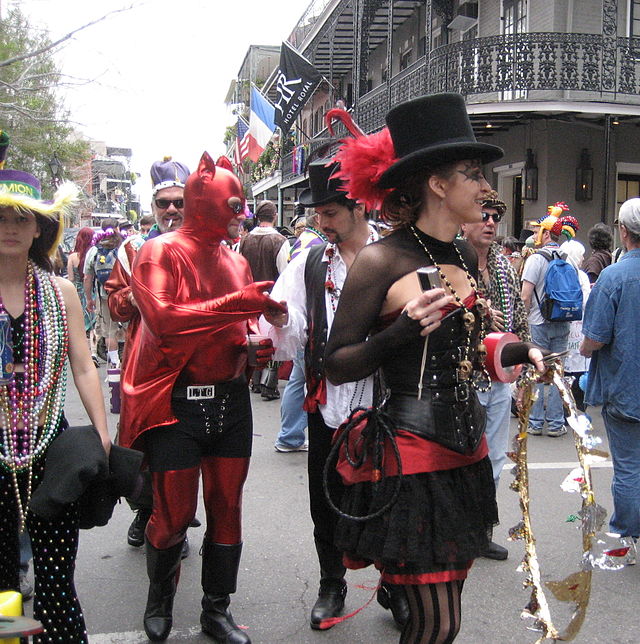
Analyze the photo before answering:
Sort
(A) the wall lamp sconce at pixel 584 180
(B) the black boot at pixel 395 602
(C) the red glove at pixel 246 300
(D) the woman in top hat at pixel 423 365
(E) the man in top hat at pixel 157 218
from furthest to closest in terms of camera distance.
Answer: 1. (A) the wall lamp sconce at pixel 584 180
2. (E) the man in top hat at pixel 157 218
3. (B) the black boot at pixel 395 602
4. (C) the red glove at pixel 246 300
5. (D) the woman in top hat at pixel 423 365

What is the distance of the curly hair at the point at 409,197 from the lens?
2387mm

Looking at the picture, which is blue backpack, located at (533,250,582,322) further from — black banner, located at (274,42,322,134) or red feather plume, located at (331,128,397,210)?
black banner, located at (274,42,322,134)

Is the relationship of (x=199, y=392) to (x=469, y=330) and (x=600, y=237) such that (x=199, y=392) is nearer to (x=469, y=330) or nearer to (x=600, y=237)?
(x=469, y=330)

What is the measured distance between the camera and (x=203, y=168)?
122 inches

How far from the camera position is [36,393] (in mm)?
2635

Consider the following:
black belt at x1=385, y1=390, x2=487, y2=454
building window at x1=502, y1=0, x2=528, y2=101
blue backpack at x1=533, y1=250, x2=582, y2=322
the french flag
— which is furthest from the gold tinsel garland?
the french flag

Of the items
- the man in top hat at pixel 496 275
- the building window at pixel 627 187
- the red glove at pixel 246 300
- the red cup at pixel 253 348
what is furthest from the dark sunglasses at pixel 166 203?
the building window at pixel 627 187

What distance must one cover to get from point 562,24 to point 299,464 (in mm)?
10748

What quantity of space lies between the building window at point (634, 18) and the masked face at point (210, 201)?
12.5m

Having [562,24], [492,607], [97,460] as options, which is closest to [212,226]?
[97,460]

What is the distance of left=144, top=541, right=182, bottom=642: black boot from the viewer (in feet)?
10.2

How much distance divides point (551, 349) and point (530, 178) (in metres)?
7.58

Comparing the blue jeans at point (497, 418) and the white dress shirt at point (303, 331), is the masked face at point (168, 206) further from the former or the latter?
the blue jeans at point (497, 418)

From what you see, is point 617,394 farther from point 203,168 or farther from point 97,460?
point 97,460
